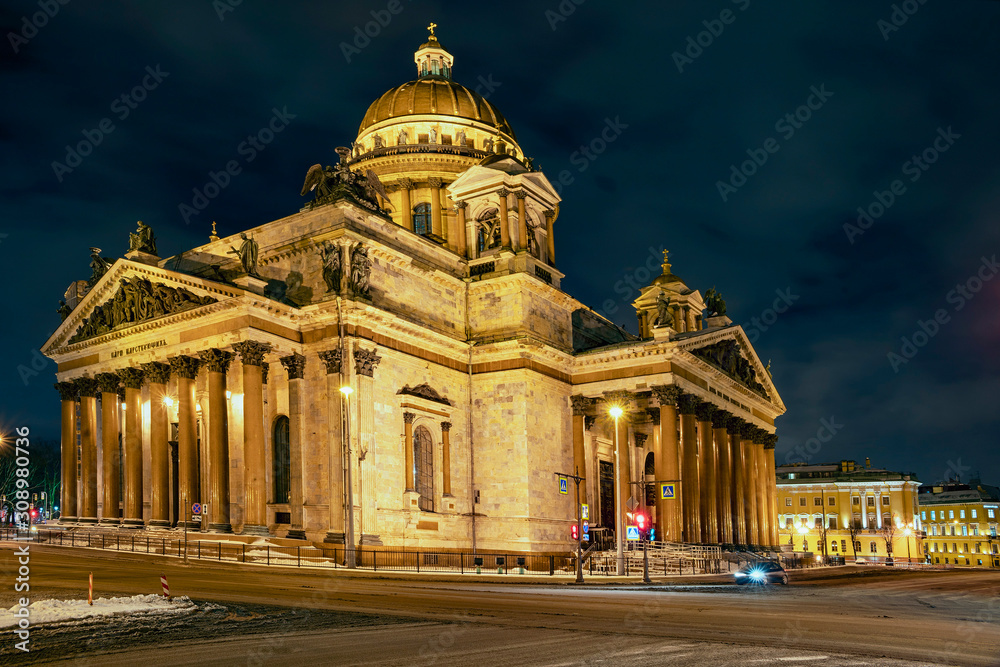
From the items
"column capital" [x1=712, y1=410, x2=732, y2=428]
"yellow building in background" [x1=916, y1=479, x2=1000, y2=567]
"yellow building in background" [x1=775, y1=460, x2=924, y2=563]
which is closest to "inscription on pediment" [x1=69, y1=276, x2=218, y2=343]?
"column capital" [x1=712, y1=410, x2=732, y2=428]

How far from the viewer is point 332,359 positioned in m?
40.9

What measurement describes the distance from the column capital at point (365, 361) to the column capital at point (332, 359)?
763mm

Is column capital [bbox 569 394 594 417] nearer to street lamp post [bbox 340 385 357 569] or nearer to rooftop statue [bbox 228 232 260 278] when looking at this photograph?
street lamp post [bbox 340 385 357 569]

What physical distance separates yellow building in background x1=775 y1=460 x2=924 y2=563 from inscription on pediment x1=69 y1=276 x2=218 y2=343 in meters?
96.0

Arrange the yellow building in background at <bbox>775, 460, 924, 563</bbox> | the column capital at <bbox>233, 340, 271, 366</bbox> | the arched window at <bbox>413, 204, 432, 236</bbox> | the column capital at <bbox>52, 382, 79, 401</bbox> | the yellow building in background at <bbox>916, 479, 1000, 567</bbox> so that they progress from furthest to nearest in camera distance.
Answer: the yellow building in background at <bbox>916, 479, 1000, 567</bbox>
the yellow building in background at <bbox>775, 460, 924, 563</bbox>
the arched window at <bbox>413, 204, 432, 236</bbox>
the column capital at <bbox>52, 382, 79, 401</bbox>
the column capital at <bbox>233, 340, 271, 366</bbox>

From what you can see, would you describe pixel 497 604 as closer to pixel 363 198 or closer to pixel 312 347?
pixel 312 347

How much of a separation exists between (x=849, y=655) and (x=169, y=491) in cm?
3445

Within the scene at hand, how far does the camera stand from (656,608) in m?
22.7

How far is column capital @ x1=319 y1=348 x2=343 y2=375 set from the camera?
40.7 m

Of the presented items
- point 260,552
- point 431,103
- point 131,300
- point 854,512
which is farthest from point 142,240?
point 854,512

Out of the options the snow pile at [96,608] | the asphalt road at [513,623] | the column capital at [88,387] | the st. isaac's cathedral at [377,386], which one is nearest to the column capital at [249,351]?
the st. isaac's cathedral at [377,386]

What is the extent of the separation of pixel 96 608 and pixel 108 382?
97.6 ft

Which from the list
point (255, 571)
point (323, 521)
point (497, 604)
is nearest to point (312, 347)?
point (323, 521)

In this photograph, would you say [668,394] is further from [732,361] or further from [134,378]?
[134,378]
